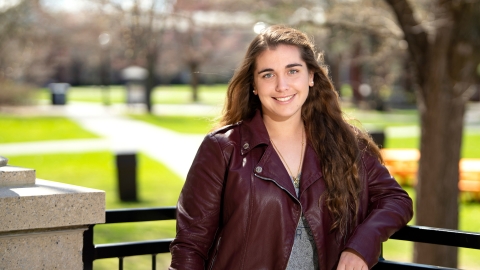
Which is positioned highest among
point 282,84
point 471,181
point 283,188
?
point 282,84

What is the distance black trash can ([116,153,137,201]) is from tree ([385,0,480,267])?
239 inches

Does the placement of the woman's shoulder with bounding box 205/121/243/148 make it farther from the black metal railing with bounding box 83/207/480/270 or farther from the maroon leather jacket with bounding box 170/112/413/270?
the black metal railing with bounding box 83/207/480/270

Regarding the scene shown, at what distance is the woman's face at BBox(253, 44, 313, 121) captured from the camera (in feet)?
8.76

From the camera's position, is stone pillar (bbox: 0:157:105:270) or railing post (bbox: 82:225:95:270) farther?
railing post (bbox: 82:225:95:270)

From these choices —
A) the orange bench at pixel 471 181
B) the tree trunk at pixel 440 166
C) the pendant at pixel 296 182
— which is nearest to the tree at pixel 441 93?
the tree trunk at pixel 440 166

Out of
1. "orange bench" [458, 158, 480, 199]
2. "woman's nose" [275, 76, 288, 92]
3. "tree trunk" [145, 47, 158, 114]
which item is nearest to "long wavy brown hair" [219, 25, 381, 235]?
"woman's nose" [275, 76, 288, 92]

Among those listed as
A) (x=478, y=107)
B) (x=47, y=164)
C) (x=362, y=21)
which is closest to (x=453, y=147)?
(x=362, y=21)

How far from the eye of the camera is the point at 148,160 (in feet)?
55.1

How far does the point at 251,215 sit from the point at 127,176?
10.0m

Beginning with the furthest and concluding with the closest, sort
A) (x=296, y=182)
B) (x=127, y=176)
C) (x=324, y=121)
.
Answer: (x=127, y=176) → (x=324, y=121) → (x=296, y=182)

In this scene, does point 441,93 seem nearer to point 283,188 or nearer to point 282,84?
point 282,84

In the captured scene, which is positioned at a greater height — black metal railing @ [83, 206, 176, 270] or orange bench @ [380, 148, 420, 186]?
black metal railing @ [83, 206, 176, 270]

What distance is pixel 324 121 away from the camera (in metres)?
2.83

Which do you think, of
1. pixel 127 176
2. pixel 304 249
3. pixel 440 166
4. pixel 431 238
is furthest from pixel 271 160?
pixel 127 176
